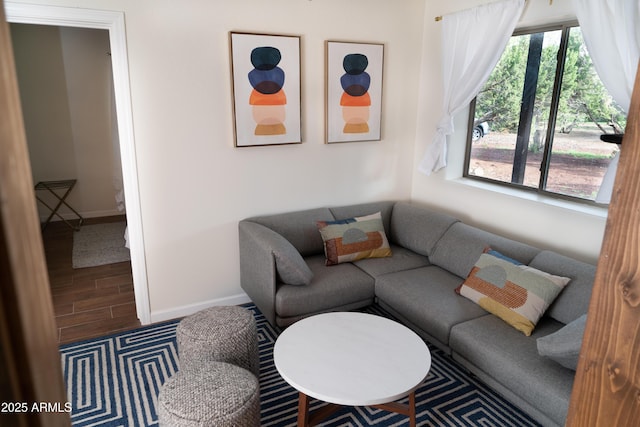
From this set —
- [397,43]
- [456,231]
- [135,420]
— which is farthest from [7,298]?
[397,43]

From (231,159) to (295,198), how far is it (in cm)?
65

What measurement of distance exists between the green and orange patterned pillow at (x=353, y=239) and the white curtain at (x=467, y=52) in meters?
0.78

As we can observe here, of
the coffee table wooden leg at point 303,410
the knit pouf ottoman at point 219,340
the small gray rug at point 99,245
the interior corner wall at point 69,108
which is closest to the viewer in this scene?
the coffee table wooden leg at point 303,410

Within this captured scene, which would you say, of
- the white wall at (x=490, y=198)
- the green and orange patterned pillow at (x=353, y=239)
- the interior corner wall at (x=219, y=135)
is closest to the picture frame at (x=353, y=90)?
the interior corner wall at (x=219, y=135)

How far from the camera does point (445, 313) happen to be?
2729mm

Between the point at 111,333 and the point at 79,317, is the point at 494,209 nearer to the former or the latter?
the point at 111,333

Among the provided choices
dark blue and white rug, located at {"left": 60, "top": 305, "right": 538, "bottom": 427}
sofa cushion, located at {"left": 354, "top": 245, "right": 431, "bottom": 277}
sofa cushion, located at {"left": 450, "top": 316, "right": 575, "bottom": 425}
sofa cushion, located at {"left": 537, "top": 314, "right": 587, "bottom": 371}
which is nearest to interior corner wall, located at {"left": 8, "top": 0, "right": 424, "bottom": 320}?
dark blue and white rug, located at {"left": 60, "top": 305, "right": 538, "bottom": 427}

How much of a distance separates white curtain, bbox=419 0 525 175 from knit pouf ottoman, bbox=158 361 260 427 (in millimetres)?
2577

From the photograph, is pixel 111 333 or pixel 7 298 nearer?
pixel 7 298

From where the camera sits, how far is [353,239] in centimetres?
350

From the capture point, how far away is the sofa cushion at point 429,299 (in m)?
2.71

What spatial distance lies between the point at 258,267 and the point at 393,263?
3.49 ft

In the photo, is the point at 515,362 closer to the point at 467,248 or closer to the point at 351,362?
the point at 351,362

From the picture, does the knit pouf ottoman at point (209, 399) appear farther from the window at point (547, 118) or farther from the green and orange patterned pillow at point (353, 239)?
the window at point (547, 118)
